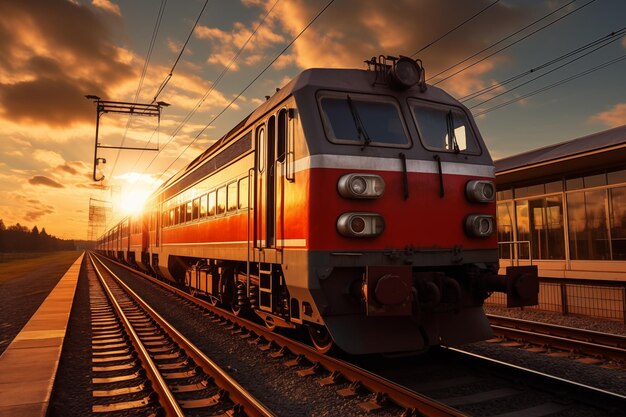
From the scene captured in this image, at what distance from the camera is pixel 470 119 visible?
7.18 metres

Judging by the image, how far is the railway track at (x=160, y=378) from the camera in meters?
5.17

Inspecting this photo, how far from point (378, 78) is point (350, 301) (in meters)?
3.16

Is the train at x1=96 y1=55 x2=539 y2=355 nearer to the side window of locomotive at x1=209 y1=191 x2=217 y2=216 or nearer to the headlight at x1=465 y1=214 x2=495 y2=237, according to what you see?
the headlight at x1=465 y1=214 x2=495 y2=237

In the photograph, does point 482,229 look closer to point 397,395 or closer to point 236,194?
point 397,395

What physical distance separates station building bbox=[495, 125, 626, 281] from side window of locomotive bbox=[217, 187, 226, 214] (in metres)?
6.83

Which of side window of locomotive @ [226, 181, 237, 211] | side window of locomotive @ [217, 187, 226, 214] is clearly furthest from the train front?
side window of locomotive @ [217, 187, 226, 214]

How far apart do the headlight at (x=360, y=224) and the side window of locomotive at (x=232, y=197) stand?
3575 mm

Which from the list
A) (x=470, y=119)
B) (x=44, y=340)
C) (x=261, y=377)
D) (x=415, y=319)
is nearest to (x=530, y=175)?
(x=470, y=119)

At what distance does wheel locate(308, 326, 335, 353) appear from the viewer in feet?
21.1

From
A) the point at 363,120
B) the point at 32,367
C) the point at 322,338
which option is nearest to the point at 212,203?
the point at 32,367

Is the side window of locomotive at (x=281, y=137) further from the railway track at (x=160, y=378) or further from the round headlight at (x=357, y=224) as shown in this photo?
the railway track at (x=160, y=378)

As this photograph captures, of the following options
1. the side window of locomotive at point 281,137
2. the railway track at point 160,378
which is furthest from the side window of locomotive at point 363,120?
the railway track at point 160,378

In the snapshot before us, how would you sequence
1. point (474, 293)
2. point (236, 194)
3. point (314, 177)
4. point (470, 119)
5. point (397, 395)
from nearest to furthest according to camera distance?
point (397, 395)
point (314, 177)
point (474, 293)
point (470, 119)
point (236, 194)

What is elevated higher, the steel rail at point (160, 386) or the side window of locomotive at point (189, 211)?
the side window of locomotive at point (189, 211)
